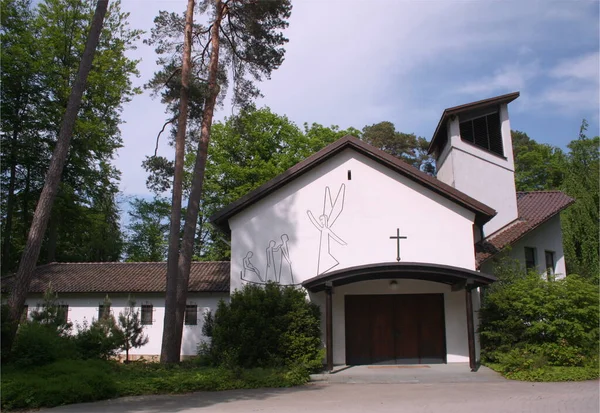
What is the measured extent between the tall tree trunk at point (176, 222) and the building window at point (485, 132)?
447 inches

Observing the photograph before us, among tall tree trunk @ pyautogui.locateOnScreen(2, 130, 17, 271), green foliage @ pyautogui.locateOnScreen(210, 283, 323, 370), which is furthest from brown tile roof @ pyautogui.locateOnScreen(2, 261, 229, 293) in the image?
green foliage @ pyautogui.locateOnScreen(210, 283, 323, 370)

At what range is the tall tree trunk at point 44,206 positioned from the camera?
12258mm

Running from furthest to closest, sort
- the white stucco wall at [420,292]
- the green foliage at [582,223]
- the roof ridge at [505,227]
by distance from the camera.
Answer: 1. the green foliage at [582,223]
2. the roof ridge at [505,227]
3. the white stucco wall at [420,292]

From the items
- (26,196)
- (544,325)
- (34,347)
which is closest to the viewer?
(34,347)

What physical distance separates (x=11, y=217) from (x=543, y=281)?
83.8 feet

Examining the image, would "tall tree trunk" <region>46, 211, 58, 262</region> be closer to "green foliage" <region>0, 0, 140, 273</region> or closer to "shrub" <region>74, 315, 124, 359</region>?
"green foliage" <region>0, 0, 140, 273</region>

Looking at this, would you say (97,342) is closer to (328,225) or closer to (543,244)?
(328,225)

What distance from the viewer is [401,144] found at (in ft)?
143

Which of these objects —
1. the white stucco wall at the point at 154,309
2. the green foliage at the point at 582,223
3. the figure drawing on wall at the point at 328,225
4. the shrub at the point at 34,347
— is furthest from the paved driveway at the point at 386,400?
the green foliage at the point at 582,223

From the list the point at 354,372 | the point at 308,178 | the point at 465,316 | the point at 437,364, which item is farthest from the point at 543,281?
the point at 308,178

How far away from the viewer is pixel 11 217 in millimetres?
27281

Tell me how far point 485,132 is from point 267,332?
1263cm

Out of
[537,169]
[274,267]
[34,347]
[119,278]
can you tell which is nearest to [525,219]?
[274,267]

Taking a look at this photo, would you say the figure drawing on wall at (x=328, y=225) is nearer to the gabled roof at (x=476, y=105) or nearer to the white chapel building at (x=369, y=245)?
the white chapel building at (x=369, y=245)
